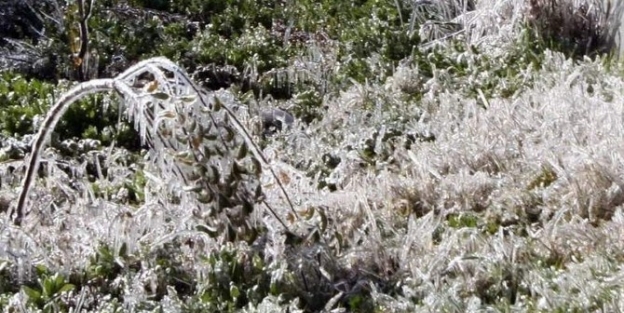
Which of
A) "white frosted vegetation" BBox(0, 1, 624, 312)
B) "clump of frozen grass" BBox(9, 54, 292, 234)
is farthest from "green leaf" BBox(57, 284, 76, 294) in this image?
"clump of frozen grass" BBox(9, 54, 292, 234)

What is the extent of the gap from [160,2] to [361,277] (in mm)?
4194

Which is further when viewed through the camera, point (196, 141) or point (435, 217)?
point (435, 217)

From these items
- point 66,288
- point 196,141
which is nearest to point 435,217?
point 196,141

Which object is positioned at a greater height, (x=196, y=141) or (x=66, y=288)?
(x=196, y=141)

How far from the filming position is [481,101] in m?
6.32

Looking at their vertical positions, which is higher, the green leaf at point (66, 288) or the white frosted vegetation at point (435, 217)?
the white frosted vegetation at point (435, 217)

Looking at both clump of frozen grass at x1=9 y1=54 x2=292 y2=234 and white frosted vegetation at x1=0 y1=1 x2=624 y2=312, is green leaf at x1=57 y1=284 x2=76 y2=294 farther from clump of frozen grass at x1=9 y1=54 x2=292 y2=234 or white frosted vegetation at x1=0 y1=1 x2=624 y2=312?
clump of frozen grass at x1=9 y1=54 x2=292 y2=234

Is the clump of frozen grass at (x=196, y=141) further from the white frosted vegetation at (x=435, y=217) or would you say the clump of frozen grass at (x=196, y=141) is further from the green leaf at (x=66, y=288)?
the green leaf at (x=66, y=288)

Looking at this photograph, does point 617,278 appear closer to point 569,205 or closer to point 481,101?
point 569,205

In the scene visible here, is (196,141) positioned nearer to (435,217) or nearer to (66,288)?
(66,288)

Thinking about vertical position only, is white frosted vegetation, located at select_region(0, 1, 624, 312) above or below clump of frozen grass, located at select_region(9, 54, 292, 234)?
below

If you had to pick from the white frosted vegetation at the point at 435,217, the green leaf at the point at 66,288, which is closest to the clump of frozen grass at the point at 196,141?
the white frosted vegetation at the point at 435,217

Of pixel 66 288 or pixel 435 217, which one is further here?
pixel 435 217

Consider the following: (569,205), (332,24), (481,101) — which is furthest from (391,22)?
(569,205)
